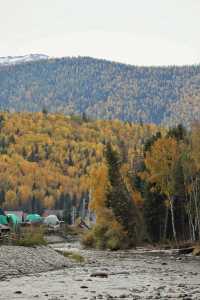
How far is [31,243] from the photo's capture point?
207ft

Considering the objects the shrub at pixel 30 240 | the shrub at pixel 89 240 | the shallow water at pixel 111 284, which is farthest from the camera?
the shrub at pixel 89 240

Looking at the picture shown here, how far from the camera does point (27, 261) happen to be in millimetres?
51344

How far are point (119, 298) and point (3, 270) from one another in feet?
52.6

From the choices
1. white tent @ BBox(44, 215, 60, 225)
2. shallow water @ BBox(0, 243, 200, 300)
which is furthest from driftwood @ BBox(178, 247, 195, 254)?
white tent @ BBox(44, 215, 60, 225)

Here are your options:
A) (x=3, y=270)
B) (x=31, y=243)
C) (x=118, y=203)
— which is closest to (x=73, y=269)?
(x=3, y=270)

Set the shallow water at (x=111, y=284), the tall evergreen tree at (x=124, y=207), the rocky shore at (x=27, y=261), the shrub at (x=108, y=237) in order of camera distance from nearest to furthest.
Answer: the shallow water at (x=111, y=284) → the rocky shore at (x=27, y=261) → the shrub at (x=108, y=237) → the tall evergreen tree at (x=124, y=207)

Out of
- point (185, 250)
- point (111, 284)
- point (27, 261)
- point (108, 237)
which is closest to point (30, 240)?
point (27, 261)

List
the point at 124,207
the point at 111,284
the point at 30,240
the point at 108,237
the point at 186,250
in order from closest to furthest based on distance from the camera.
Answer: the point at 111,284
the point at 30,240
the point at 186,250
the point at 124,207
the point at 108,237

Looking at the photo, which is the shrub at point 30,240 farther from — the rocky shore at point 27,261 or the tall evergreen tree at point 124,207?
the tall evergreen tree at point 124,207

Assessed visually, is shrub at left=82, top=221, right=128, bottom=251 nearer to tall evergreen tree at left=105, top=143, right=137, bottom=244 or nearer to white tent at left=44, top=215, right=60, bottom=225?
tall evergreen tree at left=105, top=143, right=137, bottom=244

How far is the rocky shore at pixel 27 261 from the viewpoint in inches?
1807

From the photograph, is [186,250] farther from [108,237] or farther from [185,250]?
[108,237]

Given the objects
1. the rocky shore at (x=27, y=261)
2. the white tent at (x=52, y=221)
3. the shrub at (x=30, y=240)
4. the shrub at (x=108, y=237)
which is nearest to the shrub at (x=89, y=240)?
the shrub at (x=108, y=237)

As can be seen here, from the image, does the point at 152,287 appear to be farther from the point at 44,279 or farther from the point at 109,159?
the point at 109,159
